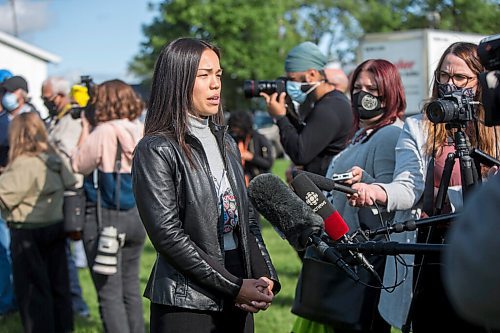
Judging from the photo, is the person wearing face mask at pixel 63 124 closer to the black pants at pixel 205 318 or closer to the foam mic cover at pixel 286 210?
the black pants at pixel 205 318

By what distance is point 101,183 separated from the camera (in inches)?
224

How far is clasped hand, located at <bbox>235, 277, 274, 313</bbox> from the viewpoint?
10.5ft

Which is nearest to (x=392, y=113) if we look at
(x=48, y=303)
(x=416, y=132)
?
(x=416, y=132)

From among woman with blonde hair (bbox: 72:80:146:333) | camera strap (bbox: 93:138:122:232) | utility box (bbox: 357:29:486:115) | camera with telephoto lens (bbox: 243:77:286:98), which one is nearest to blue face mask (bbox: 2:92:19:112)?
woman with blonde hair (bbox: 72:80:146:333)

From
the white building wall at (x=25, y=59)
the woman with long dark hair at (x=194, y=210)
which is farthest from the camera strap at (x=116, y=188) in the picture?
the white building wall at (x=25, y=59)

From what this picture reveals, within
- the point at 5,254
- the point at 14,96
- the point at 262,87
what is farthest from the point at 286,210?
the point at 14,96

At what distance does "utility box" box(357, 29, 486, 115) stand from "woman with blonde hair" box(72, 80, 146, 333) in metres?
14.7

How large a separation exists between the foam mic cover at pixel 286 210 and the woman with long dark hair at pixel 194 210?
7.9 inches

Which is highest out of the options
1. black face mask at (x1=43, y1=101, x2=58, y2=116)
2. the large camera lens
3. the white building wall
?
the white building wall

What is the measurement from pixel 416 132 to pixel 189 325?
4.64ft

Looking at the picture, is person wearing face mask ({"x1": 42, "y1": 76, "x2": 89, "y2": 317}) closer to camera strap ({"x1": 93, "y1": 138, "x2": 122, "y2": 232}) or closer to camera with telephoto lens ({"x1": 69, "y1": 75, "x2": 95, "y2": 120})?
camera with telephoto lens ({"x1": 69, "y1": 75, "x2": 95, "y2": 120})

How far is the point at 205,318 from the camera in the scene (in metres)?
3.26

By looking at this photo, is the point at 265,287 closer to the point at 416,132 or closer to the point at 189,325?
the point at 189,325

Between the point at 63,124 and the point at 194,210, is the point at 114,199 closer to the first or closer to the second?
the point at 63,124
